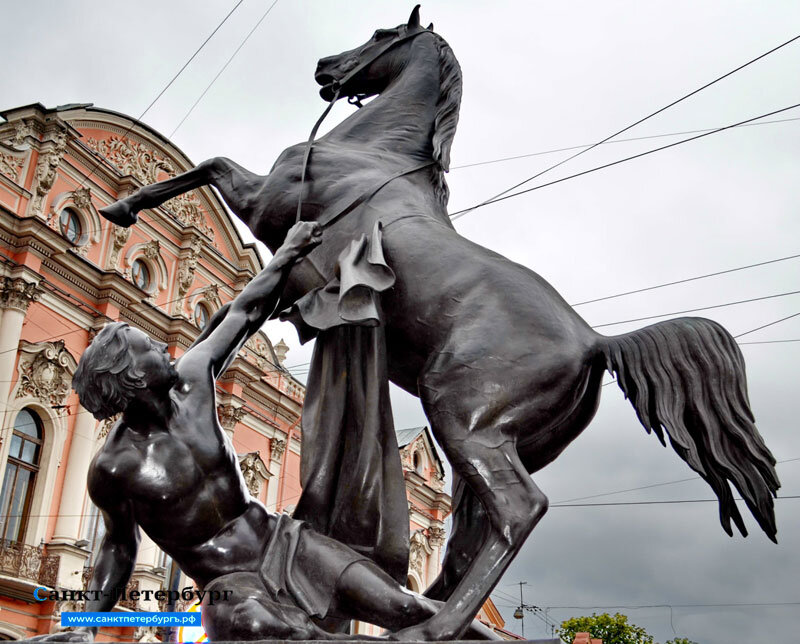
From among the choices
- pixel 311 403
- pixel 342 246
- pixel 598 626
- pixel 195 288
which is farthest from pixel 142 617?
pixel 598 626

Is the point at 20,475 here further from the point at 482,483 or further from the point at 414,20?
the point at 482,483

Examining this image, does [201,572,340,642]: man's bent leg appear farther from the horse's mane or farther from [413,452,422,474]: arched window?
[413,452,422,474]: arched window

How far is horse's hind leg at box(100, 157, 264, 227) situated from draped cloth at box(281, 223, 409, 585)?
0.60m

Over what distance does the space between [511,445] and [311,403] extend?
858mm

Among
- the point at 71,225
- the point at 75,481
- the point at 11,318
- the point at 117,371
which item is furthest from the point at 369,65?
the point at 71,225

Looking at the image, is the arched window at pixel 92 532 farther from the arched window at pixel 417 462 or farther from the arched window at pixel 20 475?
the arched window at pixel 417 462

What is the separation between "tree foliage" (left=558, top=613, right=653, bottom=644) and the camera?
3566 centimetres

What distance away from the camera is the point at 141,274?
24.1 metres

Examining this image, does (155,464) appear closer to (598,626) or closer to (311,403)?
(311,403)

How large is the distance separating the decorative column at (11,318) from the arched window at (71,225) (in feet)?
7.42

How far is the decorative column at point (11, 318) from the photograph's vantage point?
18.7 metres

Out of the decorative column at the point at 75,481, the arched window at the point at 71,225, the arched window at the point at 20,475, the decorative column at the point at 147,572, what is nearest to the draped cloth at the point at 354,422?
the arched window at the point at 20,475

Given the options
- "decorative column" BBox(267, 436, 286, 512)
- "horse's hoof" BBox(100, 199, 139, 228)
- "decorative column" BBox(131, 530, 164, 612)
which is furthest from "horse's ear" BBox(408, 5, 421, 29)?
"decorative column" BBox(267, 436, 286, 512)

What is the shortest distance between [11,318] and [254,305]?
58.2ft
